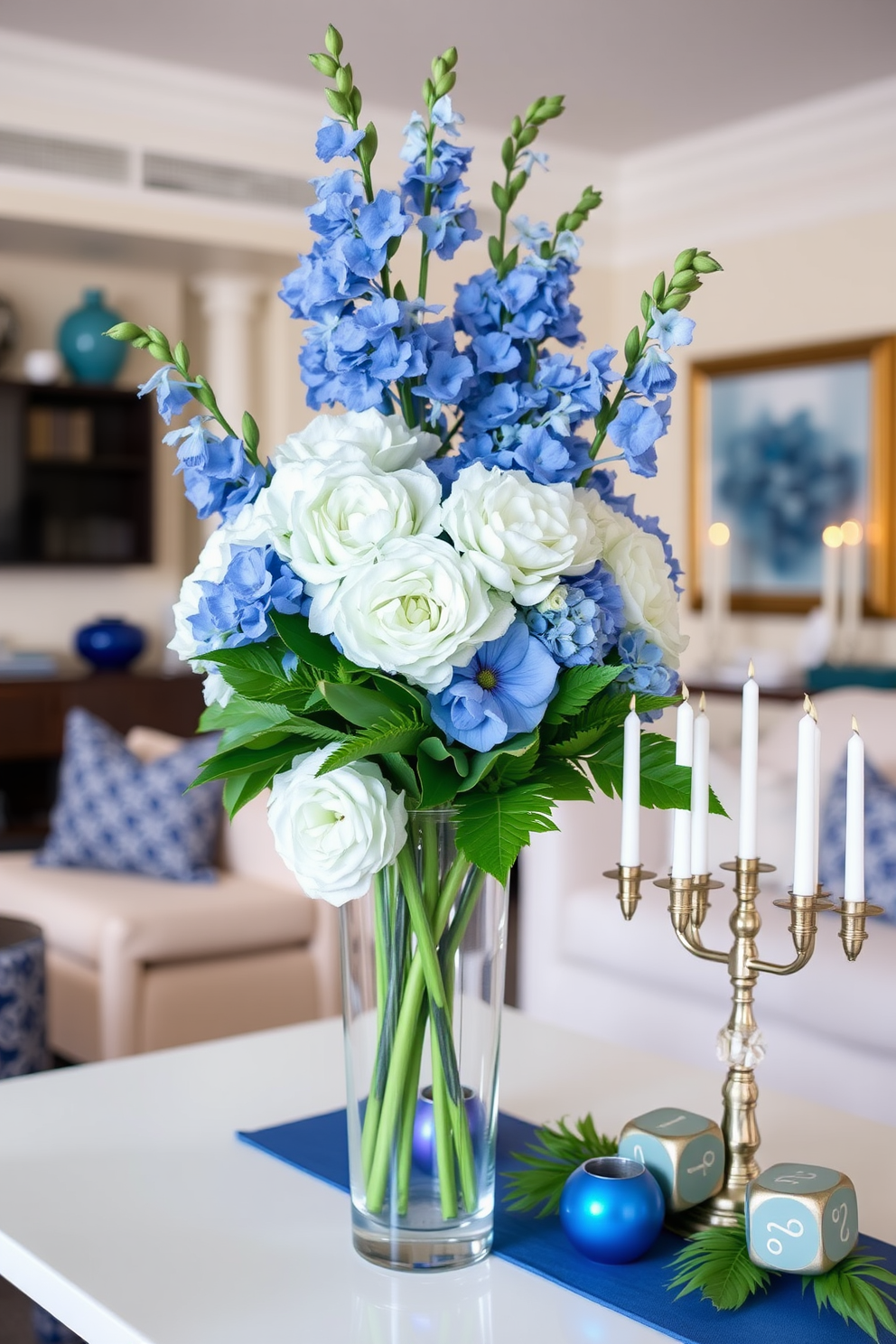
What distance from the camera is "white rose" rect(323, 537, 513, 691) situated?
3.16ft

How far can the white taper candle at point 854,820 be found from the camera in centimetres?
101

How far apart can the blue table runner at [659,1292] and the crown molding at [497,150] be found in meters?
4.26

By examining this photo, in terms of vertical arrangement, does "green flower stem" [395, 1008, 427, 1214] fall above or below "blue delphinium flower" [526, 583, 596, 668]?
below

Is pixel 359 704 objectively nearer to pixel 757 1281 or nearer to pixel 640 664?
pixel 640 664

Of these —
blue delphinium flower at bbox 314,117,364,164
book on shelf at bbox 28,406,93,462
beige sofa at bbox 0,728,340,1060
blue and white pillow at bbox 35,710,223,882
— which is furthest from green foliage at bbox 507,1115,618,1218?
book on shelf at bbox 28,406,93,462

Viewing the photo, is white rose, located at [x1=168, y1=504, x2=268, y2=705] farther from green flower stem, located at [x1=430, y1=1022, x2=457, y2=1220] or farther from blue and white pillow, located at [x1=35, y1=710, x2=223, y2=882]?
blue and white pillow, located at [x1=35, y1=710, x2=223, y2=882]

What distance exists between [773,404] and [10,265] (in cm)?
297

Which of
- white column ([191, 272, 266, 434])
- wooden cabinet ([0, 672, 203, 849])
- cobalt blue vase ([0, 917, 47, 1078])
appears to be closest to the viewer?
cobalt blue vase ([0, 917, 47, 1078])

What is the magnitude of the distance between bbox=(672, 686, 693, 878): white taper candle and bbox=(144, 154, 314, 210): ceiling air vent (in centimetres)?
441

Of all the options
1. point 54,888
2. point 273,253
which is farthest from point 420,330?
point 273,253

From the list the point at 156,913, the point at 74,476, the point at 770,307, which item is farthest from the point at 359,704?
the point at 770,307

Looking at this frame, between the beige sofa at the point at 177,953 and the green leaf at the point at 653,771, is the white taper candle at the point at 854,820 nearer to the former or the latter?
the green leaf at the point at 653,771

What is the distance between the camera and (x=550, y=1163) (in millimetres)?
1354

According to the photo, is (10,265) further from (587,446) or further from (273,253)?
(587,446)
